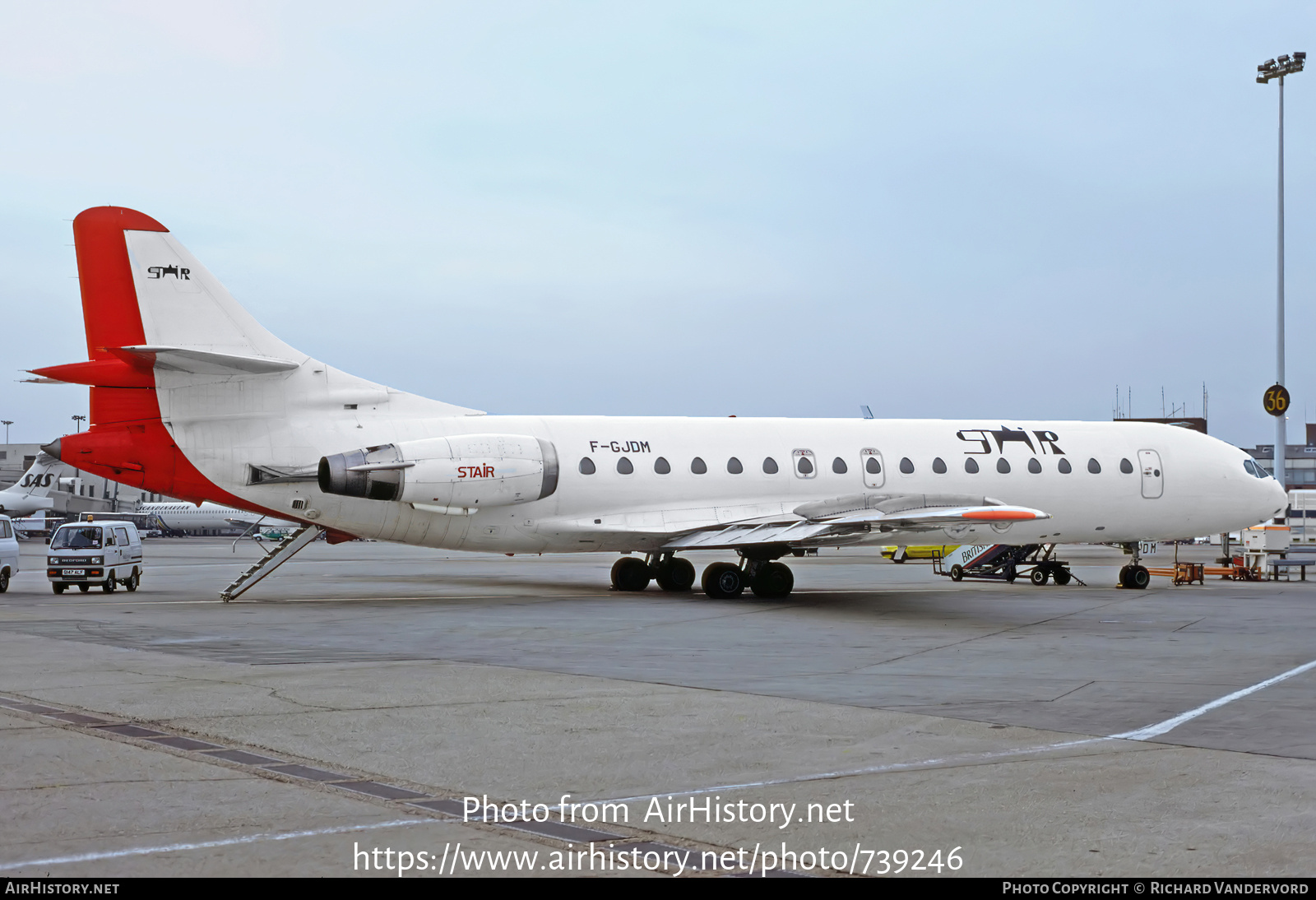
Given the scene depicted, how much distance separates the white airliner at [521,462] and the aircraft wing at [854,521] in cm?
6

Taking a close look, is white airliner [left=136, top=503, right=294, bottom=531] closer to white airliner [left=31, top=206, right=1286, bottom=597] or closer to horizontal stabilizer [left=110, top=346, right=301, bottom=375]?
white airliner [left=31, top=206, right=1286, bottom=597]

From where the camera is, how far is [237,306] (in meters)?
22.8

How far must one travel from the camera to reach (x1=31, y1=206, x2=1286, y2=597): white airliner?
2184cm

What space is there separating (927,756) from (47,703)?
23.5 ft

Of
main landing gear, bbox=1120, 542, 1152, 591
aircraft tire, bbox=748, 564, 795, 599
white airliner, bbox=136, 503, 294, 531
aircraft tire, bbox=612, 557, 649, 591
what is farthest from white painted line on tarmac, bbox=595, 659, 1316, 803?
white airliner, bbox=136, 503, 294, 531

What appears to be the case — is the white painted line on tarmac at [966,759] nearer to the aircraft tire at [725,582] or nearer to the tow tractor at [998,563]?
the aircraft tire at [725,582]

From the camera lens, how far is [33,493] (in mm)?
80625

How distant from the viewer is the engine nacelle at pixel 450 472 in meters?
22.2

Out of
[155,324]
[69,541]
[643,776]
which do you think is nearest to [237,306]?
[155,324]

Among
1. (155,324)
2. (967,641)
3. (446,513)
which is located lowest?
(967,641)

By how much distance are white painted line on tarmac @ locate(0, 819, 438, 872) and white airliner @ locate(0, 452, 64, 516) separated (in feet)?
272

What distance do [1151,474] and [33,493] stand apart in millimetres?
74779

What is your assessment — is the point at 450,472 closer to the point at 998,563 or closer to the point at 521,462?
the point at 521,462

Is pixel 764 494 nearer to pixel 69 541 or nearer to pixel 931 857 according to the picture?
pixel 69 541
